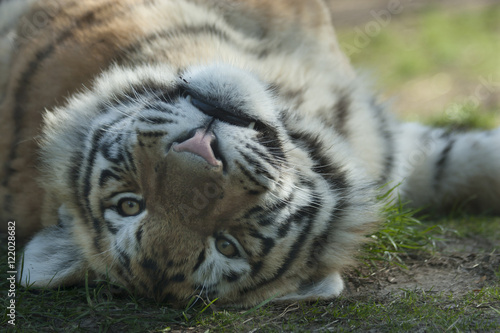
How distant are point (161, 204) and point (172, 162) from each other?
0.18 meters

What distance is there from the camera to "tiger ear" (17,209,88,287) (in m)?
2.31

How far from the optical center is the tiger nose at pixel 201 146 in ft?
6.27

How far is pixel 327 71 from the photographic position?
3016 mm

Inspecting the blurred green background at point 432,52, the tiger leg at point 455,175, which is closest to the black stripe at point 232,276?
the tiger leg at point 455,175

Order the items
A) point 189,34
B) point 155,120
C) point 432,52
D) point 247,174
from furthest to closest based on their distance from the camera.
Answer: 1. point 432,52
2. point 189,34
3. point 155,120
4. point 247,174

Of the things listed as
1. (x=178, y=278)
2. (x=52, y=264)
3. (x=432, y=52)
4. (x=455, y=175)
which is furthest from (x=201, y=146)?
(x=432, y=52)

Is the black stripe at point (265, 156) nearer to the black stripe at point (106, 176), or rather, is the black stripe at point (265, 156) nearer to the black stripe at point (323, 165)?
the black stripe at point (323, 165)

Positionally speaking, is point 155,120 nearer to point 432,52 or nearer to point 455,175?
point 455,175

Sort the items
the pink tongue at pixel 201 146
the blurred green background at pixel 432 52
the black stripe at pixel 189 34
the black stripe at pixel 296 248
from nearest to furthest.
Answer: the pink tongue at pixel 201 146
the black stripe at pixel 296 248
the black stripe at pixel 189 34
the blurred green background at pixel 432 52

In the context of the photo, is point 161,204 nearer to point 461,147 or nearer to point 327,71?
point 327,71

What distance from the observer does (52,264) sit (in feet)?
7.70

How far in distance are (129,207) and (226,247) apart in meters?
0.42

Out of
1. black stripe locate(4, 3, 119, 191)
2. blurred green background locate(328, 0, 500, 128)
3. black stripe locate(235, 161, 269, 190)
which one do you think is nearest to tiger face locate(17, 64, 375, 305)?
black stripe locate(235, 161, 269, 190)

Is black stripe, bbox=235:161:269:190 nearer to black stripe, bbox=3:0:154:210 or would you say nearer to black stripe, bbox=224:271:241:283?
black stripe, bbox=224:271:241:283
